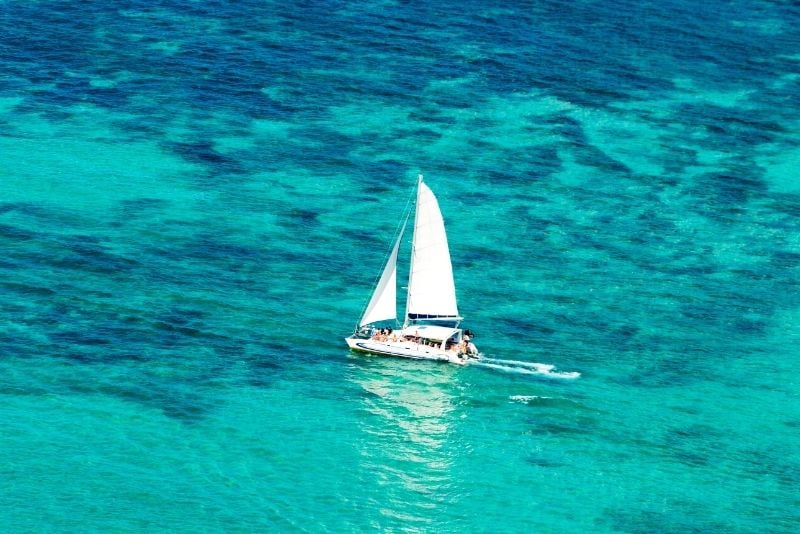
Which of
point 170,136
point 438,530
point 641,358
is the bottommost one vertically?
point 438,530

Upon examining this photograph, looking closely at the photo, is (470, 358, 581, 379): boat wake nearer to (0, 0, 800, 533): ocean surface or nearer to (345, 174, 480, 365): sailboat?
(0, 0, 800, 533): ocean surface

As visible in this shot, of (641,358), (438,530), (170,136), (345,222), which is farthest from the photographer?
(170,136)

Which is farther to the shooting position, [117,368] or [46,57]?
[46,57]

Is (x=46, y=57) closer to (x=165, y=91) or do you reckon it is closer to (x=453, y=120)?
(x=165, y=91)

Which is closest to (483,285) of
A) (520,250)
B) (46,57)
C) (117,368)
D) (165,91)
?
(520,250)

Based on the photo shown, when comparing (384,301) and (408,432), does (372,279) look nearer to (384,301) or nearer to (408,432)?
(384,301)

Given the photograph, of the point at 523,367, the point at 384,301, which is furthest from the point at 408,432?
the point at 384,301
